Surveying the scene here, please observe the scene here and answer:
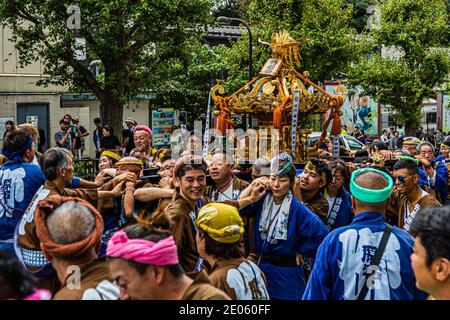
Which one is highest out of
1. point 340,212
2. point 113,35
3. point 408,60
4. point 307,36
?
point 307,36

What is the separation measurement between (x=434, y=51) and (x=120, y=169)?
28.2 metres

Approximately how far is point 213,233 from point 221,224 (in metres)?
0.07

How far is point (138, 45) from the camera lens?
2156 centimetres

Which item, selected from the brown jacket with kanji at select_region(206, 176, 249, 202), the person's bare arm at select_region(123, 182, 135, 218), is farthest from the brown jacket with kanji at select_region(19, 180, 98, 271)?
the brown jacket with kanji at select_region(206, 176, 249, 202)

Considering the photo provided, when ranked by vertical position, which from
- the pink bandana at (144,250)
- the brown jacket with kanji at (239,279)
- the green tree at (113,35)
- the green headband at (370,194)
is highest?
the green tree at (113,35)

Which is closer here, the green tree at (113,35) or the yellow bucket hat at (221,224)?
the yellow bucket hat at (221,224)

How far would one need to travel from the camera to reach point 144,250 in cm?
353

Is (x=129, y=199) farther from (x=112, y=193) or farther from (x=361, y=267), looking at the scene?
(x=361, y=267)

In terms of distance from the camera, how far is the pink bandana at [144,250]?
3.53 m

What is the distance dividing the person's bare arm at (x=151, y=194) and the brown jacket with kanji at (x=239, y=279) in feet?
6.54

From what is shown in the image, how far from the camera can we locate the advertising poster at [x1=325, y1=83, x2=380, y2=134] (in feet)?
121

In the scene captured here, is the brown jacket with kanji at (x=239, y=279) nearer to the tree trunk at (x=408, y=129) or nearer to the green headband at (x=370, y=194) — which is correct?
the green headband at (x=370, y=194)

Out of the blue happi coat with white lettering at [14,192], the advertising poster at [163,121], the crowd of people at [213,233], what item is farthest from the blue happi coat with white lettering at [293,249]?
the advertising poster at [163,121]

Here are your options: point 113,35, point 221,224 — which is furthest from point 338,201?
point 113,35
